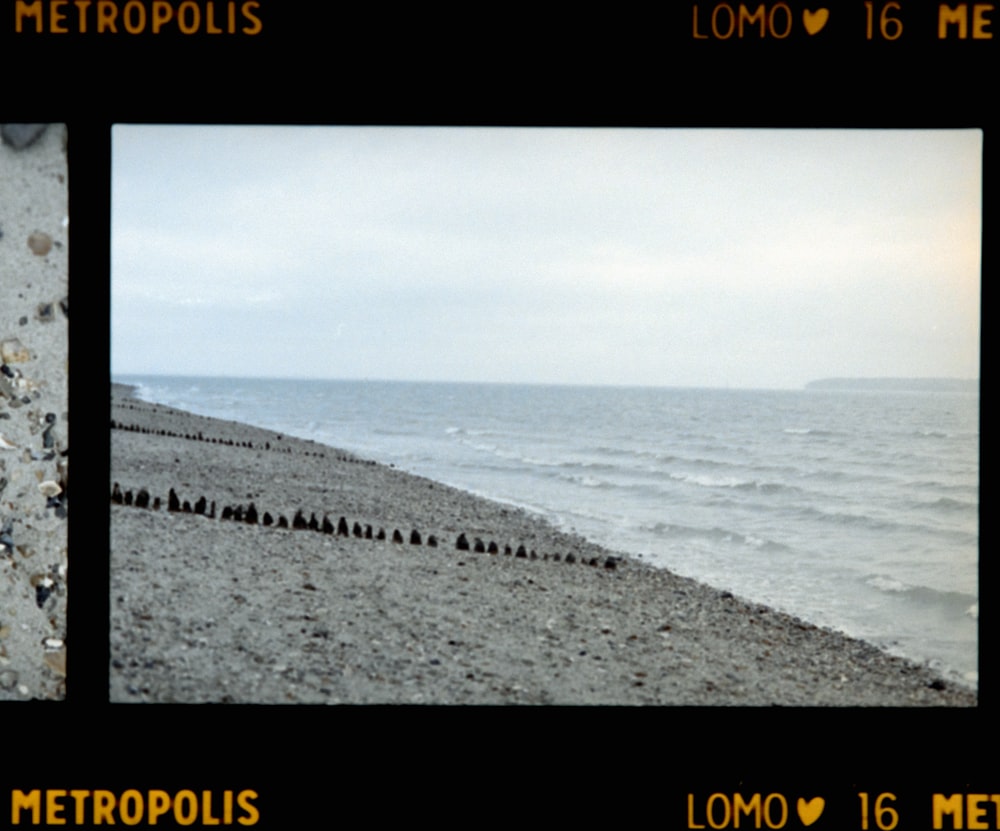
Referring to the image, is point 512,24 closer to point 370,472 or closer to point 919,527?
point 370,472

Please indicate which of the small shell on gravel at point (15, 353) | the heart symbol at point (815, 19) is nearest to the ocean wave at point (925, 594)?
the heart symbol at point (815, 19)

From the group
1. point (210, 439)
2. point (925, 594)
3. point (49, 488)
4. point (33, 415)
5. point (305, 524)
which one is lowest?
point (925, 594)

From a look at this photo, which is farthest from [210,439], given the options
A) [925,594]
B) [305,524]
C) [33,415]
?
[925,594]

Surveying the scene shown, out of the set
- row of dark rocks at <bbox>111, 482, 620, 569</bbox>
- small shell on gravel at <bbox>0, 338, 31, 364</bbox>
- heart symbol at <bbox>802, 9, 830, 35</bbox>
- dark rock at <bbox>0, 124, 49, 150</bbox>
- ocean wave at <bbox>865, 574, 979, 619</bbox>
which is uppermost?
heart symbol at <bbox>802, 9, 830, 35</bbox>

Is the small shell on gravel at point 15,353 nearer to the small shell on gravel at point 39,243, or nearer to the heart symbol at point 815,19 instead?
the small shell on gravel at point 39,243

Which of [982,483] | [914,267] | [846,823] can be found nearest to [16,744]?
[846,823]

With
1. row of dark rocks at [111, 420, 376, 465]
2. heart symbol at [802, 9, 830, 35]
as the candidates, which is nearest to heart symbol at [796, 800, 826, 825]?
heart symbol at [802, 9, 830, 35]

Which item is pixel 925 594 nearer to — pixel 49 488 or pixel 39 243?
pixel 49 488

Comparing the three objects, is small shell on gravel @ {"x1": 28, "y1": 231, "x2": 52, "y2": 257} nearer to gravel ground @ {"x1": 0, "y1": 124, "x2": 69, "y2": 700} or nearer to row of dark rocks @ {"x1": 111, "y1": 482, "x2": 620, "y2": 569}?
gravel ground @ {"x1": 0, "y1": 124, "x2": 69, "y2": 700}
